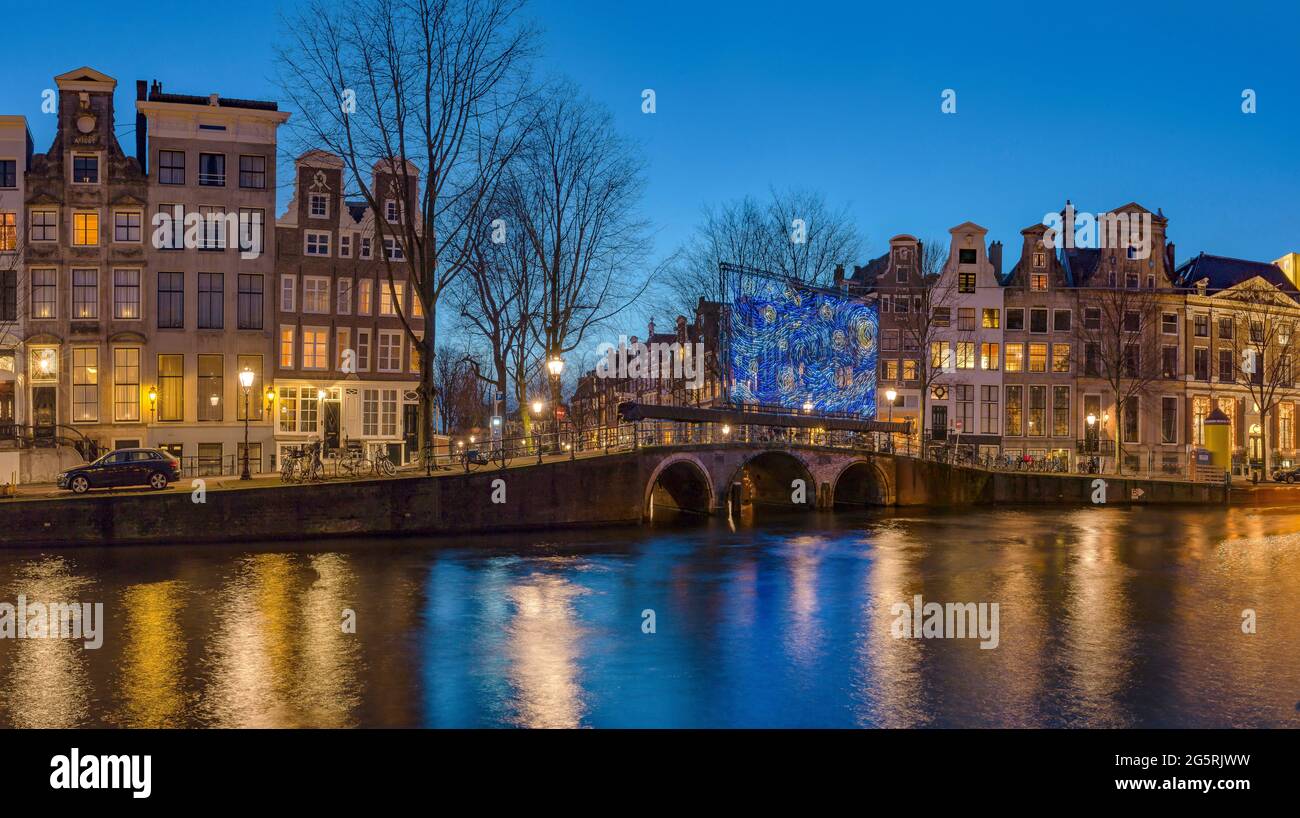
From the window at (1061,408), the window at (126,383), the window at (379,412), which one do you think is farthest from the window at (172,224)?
the window at (1061,408)

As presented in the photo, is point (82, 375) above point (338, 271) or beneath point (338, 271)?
beneath

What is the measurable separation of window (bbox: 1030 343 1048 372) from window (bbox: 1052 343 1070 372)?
52cm

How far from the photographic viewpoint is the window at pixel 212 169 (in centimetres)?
4794

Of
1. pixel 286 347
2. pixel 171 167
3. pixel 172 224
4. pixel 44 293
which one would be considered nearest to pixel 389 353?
pixel 286 347

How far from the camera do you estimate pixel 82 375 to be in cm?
4641

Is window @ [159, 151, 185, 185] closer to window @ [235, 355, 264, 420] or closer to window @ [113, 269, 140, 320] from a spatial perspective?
window @ [113, 269, 140, 320]

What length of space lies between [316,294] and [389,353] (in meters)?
4.52

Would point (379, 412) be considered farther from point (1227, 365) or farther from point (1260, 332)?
point (1227, 365)

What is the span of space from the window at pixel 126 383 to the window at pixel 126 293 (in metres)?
1.57

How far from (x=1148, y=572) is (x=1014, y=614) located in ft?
29.3

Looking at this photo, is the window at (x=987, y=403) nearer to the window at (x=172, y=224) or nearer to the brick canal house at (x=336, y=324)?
the brick canal house at (x=336, y=324)
